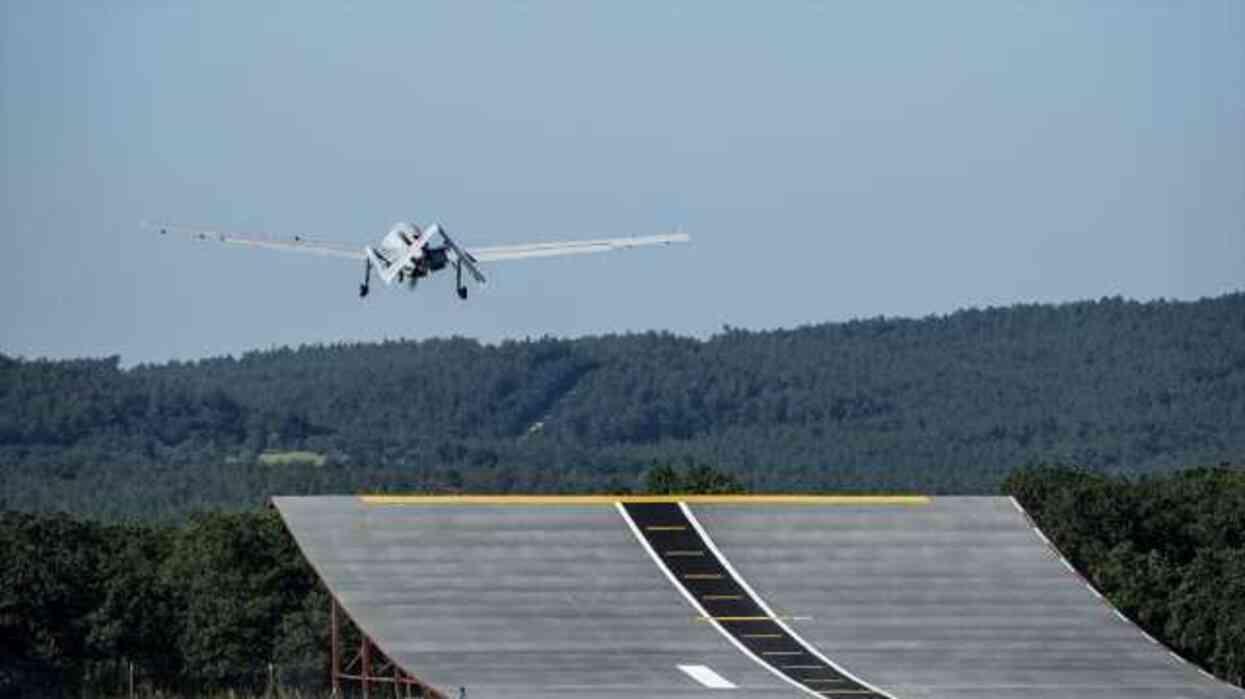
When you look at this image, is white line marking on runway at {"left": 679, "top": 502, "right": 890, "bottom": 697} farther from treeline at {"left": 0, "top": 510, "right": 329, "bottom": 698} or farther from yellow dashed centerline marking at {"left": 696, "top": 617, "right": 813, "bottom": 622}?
treeline at {"left": 0, "top": 510, "right": 329, "bottom": 698}

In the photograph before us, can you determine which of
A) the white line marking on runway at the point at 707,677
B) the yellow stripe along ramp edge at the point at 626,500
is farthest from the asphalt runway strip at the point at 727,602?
the white line marking on runway at the point at 707,677

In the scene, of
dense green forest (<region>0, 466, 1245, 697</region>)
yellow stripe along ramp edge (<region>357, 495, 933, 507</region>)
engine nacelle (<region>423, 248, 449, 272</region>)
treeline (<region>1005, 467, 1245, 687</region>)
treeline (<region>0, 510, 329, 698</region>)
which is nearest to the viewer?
engine nacelle (<region>423, 248, 449, 272</region>)

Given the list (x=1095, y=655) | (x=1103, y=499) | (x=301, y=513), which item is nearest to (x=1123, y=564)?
(x=1103, y=499)

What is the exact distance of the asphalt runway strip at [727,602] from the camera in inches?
4390

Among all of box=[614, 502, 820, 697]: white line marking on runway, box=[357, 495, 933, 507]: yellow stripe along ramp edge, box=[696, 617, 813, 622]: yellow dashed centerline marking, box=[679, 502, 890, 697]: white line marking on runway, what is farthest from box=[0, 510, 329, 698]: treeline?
box=[696, 617, 813, 622]: yellow dashed centerline marking

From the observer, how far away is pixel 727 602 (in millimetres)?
120250

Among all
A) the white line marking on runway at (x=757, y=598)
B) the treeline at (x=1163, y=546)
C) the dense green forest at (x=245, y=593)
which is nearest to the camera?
the white line marking on runway at (x=757, y=598)

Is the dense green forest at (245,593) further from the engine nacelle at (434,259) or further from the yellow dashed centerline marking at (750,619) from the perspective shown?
the engine nacelle at (434,259)

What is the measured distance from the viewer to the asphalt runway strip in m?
112

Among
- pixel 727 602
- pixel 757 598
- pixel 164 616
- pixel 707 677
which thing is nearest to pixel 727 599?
pixel 727 602

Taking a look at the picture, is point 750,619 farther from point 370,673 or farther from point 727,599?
point 370,673

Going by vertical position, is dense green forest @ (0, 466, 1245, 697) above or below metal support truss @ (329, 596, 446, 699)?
above

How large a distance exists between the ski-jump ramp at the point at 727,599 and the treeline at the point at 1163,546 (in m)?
7.49

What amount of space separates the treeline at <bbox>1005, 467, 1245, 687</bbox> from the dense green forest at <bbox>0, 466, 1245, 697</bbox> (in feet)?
0.25
